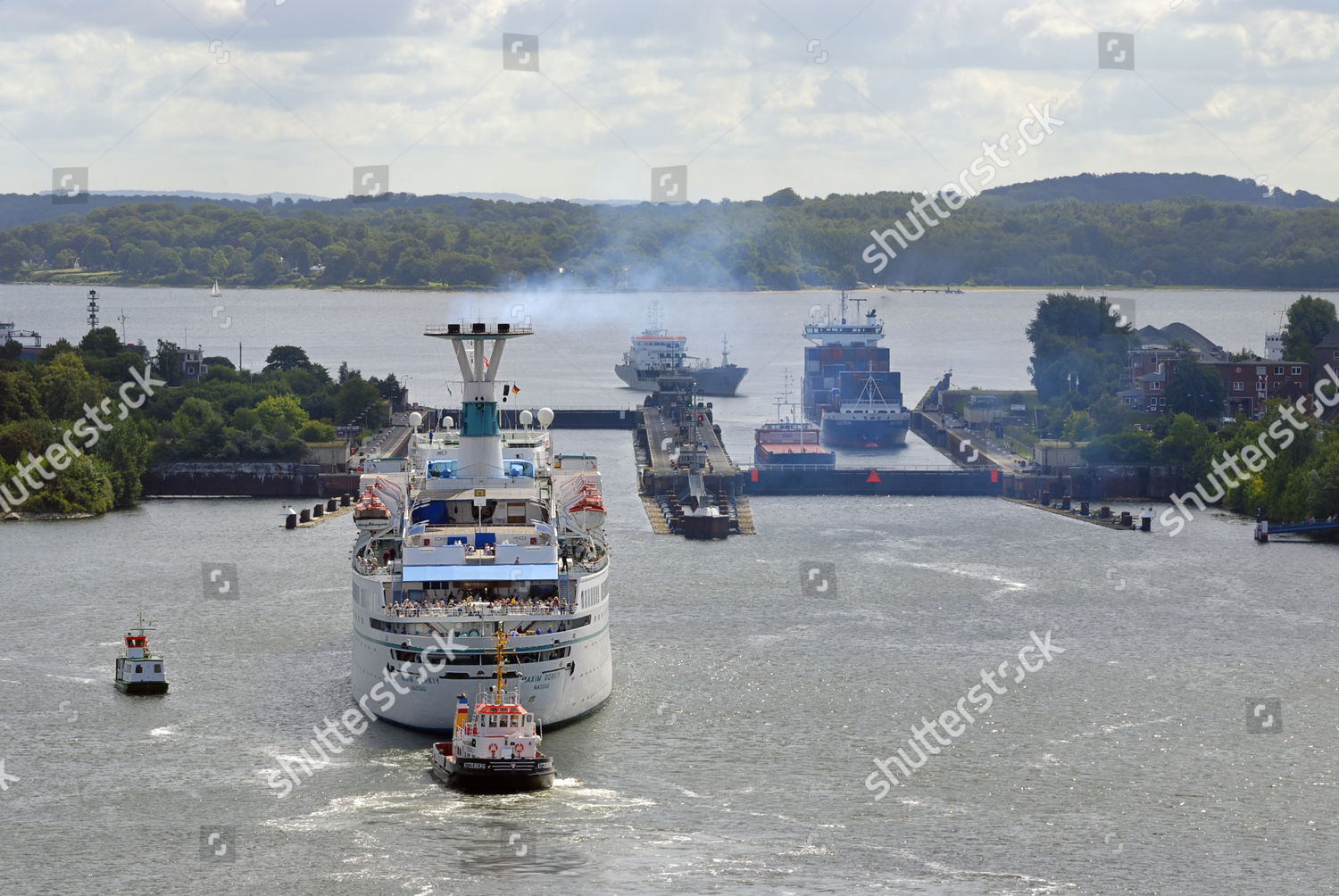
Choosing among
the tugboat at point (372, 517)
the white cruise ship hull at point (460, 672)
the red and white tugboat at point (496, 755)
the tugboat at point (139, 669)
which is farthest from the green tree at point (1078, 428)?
the red and white tugboat at point (496, 755)

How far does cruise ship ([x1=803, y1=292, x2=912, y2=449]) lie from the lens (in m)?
115

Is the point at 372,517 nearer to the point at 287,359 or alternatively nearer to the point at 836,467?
the point at 836,467

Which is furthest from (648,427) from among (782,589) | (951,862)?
(951,862)

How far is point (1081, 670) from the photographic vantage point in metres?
50.7

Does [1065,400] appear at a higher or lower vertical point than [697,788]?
higher

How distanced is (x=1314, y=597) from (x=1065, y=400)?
48736 millimetres

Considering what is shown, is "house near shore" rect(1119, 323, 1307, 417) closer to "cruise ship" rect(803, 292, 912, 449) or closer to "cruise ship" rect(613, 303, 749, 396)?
"cruise ship" rect(803, 292, 912, 449)

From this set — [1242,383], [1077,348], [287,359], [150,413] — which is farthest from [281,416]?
[1077,348]

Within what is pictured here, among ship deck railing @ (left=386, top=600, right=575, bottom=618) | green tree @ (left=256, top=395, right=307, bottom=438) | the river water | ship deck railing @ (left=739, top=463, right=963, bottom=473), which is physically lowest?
the river water

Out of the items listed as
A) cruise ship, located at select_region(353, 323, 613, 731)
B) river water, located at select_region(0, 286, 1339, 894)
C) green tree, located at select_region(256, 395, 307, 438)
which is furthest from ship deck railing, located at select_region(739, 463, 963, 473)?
cruise ship, located at select_region(353, 323, 613, 731)

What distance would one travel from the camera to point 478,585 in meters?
44.8

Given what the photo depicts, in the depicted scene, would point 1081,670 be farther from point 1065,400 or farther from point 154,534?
point 1065,400

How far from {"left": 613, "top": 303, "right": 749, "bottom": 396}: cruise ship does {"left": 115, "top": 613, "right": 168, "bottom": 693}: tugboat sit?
308ft

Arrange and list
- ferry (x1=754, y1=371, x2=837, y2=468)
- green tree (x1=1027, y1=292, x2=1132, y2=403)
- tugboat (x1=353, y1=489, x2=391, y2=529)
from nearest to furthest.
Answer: tugboat (x1=353, y1=489, x2=391, y2=529)
ferry (x1=754, y1=371, x2=837, y2=468)
green tree (x1=1027, y1=292, x2=1132, y2=403)
